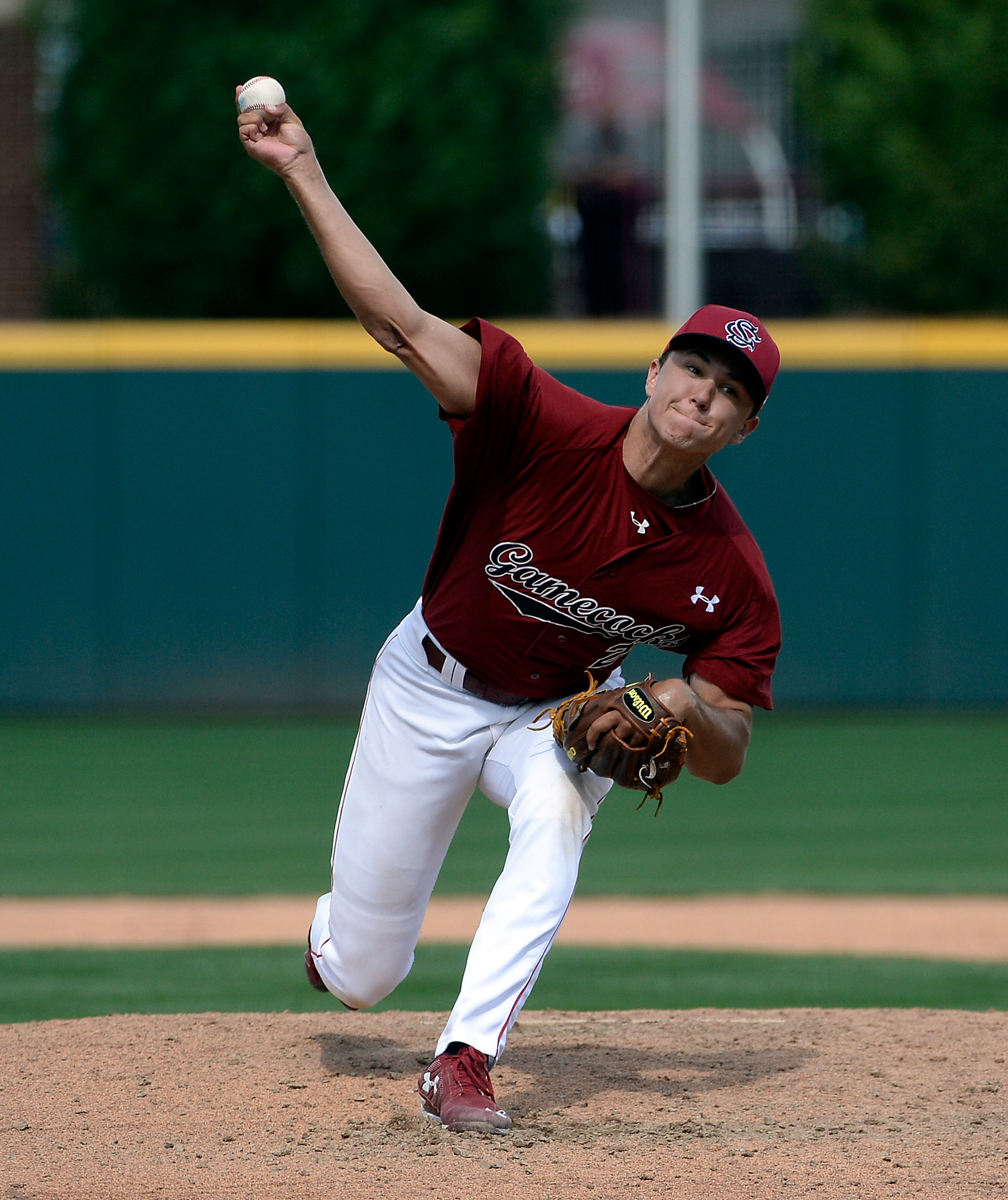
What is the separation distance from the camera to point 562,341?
11492mm

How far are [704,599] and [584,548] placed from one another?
11.5 inches

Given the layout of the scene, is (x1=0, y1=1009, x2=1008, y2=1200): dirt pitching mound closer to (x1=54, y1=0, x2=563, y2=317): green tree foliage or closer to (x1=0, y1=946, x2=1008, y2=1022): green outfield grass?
(x1=0, y1=946, x2=1008, y2=1022): green outfield grass

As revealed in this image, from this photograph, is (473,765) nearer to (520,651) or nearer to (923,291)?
(520,651)

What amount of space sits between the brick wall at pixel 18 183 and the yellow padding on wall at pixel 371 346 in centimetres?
316

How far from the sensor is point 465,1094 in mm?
3531

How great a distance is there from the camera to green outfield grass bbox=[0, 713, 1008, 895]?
24.1ft

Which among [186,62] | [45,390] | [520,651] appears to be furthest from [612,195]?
[520,651]

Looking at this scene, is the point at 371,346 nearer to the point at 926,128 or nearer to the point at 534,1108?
the point at 926,128

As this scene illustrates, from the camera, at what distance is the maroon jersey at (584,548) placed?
372 cm

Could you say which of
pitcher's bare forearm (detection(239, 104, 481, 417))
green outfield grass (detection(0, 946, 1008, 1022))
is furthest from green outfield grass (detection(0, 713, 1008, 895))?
pitcher's bare forearm (detection(239, 104, 481, 417))

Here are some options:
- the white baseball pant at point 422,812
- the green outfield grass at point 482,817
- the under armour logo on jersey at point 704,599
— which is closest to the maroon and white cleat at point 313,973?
the white baseball pant at point 422,812

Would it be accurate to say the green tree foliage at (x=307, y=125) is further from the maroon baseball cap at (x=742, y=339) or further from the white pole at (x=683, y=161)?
the maroon baseball cap at (x=742, y=339)

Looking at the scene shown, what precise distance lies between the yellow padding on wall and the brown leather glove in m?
7.79

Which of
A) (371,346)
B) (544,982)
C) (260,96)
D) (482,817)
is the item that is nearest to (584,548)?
(260,96)
